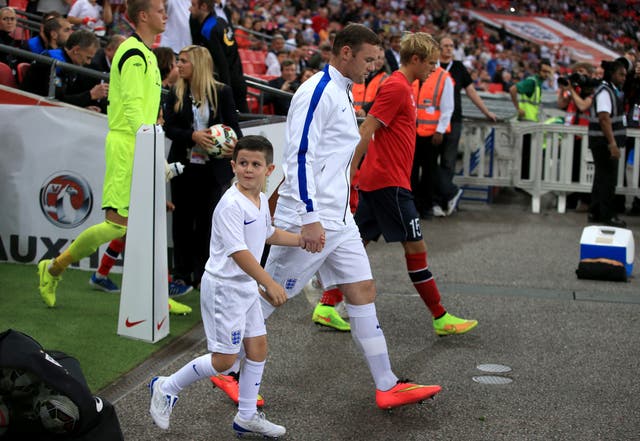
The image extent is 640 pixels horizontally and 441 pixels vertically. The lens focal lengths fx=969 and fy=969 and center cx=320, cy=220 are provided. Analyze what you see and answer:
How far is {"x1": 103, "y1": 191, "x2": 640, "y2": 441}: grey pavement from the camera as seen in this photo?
4953 millimetres

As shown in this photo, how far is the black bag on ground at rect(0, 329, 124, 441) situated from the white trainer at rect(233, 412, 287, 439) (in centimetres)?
101

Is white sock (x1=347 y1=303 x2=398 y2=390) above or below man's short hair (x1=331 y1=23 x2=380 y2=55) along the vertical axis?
below

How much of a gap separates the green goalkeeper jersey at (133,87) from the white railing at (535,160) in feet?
22.7

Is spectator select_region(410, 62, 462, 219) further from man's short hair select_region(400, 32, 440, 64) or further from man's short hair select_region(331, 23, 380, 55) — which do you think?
man's short hair select_region(331, 23, 380, 55)

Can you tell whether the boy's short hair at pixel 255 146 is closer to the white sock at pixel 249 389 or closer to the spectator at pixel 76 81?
the white sock at pixel 249 389

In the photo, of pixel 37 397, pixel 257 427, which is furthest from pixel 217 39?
pixel 37 397

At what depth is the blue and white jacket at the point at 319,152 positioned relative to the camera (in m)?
4.89

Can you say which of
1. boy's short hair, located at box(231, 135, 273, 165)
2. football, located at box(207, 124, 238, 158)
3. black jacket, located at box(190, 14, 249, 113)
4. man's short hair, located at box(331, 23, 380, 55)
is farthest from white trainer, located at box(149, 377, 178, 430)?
black jacket, located at box(190, 14, 249, 113)

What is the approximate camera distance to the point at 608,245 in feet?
28.9

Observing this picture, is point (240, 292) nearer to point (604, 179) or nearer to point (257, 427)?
point (257, 427)

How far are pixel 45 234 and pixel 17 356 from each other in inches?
192

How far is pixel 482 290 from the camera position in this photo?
8172mm

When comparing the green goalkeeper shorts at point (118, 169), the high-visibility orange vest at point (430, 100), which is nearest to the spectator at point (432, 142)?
→ the high-visibility orange vest at point (430, 100)

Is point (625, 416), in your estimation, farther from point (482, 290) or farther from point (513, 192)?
point (513, 192)
